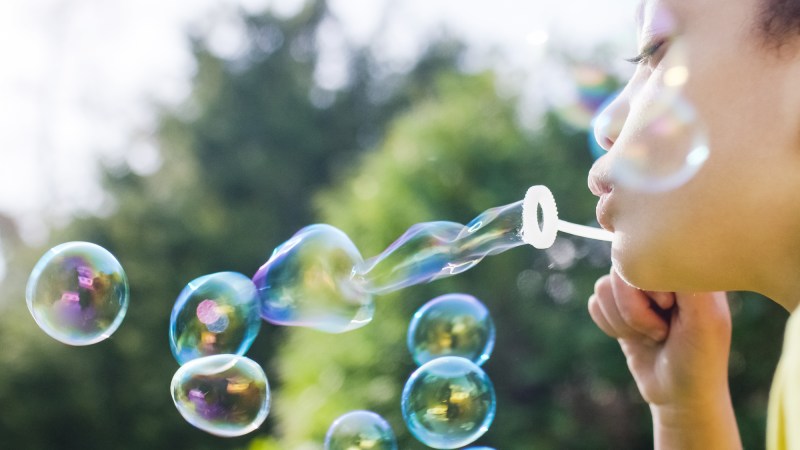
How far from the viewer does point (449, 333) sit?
200 cm

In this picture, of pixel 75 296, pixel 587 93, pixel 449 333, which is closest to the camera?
pixel 75 296

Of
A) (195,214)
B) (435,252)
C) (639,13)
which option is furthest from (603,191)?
(195,214)

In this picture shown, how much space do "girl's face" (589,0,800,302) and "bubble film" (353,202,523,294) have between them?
1.32ft

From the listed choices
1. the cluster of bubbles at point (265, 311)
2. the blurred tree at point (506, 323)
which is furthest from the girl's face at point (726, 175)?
the blurred tree at point (506, 323)

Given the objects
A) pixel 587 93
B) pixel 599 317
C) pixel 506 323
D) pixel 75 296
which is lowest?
pixel 599 317

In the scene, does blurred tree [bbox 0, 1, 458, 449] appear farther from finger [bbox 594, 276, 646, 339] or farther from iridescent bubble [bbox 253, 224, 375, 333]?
finger [bbox 594, 276, 646, 339]

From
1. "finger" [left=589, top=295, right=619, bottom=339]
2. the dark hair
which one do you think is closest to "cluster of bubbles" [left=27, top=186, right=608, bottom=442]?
"finger" [left=589, top=295, right=619, bottom=339]

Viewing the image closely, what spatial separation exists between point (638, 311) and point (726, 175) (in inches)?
15.4

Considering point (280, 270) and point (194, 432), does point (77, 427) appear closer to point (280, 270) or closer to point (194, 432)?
point (194, 432)

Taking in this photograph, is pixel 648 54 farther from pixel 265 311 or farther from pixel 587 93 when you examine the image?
pixel 587 93

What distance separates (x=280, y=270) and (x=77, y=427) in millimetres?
6320

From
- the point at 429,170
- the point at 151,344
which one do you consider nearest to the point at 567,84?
the point at 429,170

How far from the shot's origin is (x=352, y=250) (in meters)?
1.81

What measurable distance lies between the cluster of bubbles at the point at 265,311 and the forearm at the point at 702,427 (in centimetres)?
49
